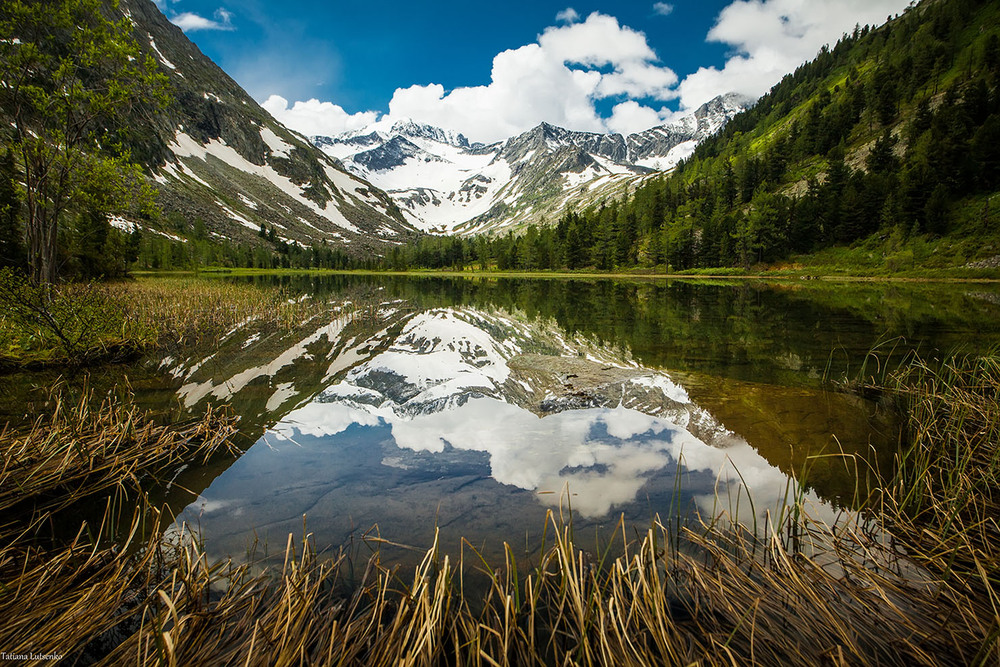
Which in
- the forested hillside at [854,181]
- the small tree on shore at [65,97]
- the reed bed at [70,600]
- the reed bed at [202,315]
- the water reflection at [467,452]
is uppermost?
the forested hillside at [854,181]

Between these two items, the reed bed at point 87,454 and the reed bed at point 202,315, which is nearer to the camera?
the reed bed at point 87,454

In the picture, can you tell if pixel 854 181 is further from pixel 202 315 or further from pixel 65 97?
pixel 65 97

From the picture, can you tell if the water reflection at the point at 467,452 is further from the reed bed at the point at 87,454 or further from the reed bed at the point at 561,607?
the reed bed at the point at 87,454

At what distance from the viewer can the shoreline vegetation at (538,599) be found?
2.56m

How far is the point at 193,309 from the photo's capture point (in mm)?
21422

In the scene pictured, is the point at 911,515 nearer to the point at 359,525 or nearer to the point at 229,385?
the point at 359,525

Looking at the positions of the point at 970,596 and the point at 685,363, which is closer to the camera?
the point at 970,596

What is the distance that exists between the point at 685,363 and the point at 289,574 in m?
12.0

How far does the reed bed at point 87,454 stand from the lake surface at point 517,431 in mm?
593

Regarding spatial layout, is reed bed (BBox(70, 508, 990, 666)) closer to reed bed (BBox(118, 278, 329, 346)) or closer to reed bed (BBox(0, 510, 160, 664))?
reed bed (BBox(0, 510, 160, 664))

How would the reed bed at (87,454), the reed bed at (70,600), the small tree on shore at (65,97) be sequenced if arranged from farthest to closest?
the small tree on shore at (65,97), the reed bed at (87,454), the reed bed at (70,600)

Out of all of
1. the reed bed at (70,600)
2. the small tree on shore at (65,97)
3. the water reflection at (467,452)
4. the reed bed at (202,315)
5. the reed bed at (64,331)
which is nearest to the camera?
the reed bed at (70,600)

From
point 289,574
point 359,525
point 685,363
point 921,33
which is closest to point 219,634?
point 289,574

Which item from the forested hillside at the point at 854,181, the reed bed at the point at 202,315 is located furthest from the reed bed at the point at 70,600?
the forested hillside at the point at 854,181
